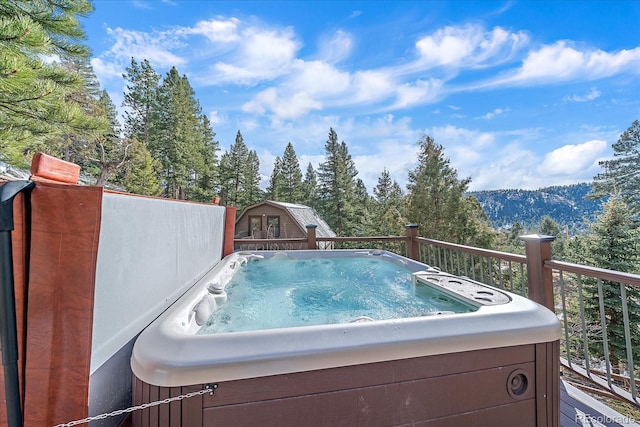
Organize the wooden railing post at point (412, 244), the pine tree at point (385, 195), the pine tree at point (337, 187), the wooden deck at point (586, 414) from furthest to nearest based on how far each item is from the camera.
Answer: the pine tree at point (385, 195), the pine tree at point (337, 187), the wooden railing post at point (412, 244), the wooden deck at point (586, 414)

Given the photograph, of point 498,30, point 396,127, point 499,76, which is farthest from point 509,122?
point 498,30

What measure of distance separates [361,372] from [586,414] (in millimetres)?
1658

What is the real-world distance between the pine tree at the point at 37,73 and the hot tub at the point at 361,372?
3.43 metres

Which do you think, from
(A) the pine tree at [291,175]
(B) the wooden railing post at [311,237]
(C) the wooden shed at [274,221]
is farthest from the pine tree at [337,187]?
(B) the wooden railing post at [311,237]

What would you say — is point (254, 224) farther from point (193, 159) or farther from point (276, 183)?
point (276, 183)

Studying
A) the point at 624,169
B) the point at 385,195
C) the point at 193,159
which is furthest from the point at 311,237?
the point at 385,195

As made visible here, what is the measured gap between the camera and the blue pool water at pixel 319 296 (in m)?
1.84

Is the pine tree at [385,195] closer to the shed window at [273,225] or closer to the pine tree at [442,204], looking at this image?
the pine tree at [442,204]

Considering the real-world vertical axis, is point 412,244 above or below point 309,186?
below

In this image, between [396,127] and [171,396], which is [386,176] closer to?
[396,127]

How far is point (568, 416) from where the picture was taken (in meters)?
1.66

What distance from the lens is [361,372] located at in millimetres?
1085

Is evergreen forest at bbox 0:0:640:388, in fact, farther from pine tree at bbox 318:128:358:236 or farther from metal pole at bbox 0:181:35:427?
metal pole at bbox 0:181:35:427

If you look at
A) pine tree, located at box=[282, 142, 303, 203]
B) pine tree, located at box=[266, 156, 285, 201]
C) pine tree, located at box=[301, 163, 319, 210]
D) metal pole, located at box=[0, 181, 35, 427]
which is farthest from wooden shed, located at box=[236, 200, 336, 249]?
metal pole, located at box=[0, 181, 35, 427]
